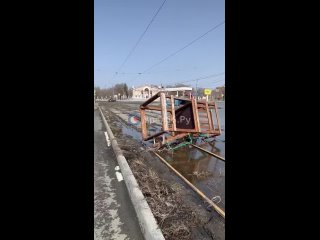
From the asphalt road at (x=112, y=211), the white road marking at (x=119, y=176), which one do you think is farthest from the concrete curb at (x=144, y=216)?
the white road marking at (x=119, y=176)

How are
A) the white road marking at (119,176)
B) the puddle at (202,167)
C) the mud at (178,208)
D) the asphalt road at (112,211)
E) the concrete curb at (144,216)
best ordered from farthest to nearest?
the white road marking at (119,176) → the puddle at (202,167) → the mud at (178,208) → the asphalt road at (112,211) → the concrete curb at (144,216)

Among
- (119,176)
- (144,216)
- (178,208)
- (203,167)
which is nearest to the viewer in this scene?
(144,216)

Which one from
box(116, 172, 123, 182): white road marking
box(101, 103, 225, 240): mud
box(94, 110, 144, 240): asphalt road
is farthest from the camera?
box(116, 172, 123, 182): white road marking

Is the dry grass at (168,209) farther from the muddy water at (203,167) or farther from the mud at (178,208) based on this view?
the muddy water at (203,167)

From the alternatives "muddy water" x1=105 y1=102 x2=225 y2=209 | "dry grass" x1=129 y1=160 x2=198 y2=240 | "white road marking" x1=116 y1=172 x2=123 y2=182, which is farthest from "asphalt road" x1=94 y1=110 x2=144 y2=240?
"muddy water" x1=105 y1=102 x2=225 y2=209

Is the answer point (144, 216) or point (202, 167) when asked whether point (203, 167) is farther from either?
point (144, 216)

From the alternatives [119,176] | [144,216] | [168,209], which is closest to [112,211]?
[144,216]

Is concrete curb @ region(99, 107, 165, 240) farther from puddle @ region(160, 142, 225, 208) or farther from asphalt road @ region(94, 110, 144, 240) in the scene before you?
puddle @ region(160, 142, 225, 208)

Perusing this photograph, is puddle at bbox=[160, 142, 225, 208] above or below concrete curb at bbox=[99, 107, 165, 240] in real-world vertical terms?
below

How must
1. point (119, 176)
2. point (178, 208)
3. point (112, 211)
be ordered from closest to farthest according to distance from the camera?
1. point (112, 211)
2. point (178, 208)
3. point (119, 176)

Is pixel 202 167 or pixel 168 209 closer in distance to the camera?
pixel 168 209

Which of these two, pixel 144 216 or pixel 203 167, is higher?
pixel 144 216
